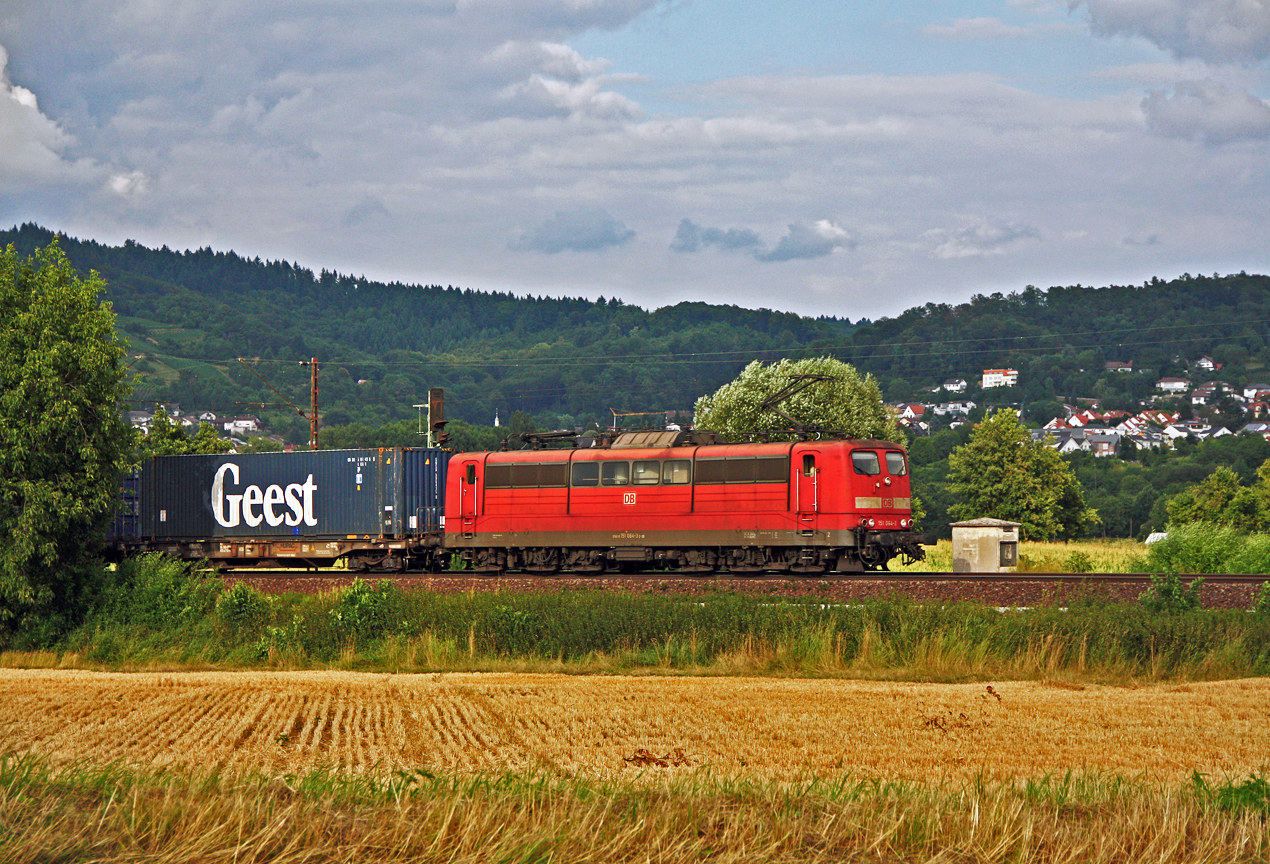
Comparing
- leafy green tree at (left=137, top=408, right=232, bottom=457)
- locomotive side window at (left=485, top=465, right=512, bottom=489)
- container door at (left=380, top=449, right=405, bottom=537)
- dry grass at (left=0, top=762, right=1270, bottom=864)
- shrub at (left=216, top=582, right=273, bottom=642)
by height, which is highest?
leafy green tree at (left=137, top=408, right=232, bottom=457)

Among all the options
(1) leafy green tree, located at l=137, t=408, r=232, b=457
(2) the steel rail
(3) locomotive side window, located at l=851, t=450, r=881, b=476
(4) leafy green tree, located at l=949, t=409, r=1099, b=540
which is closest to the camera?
(2) the steel rail

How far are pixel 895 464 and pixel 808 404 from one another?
3055cm

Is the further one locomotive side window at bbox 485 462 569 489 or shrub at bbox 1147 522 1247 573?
shrub at bbox 1147 522 1247 573

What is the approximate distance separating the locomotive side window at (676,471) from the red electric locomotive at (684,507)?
0.03 meters

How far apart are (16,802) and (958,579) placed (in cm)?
2524

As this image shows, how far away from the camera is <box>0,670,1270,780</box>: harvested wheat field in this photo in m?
13.4

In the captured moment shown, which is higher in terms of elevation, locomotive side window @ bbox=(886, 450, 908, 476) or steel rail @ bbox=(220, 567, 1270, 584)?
locomotive side window @ bbox=(886, 450, 908, 476)

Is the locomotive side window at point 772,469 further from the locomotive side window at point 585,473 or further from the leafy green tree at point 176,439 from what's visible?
the leafy green tree at point 176,439

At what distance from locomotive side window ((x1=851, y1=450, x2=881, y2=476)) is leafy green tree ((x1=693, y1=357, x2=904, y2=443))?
2659 centimetres

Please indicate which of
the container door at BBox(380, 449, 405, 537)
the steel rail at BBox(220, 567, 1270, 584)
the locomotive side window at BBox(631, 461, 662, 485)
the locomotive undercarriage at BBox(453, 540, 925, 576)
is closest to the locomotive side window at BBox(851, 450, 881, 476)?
the locomotive undercarriage at BBox(453, 540, 925, 576)

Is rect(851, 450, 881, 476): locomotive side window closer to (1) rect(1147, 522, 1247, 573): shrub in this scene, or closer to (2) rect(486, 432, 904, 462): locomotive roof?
(2) rect(486, 432, 904, 462): locomotive roof

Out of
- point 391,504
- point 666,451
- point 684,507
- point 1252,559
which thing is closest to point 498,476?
point 391,504

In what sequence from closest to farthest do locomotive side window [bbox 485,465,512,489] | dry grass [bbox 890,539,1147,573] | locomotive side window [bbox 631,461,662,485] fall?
locomotive side window [bbox 631,461,662,485], locomotive side window [bbox 485,465,512,489], dry grass [bbox 890,539,1147,573]

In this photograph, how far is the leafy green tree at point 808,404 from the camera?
63469 mm
